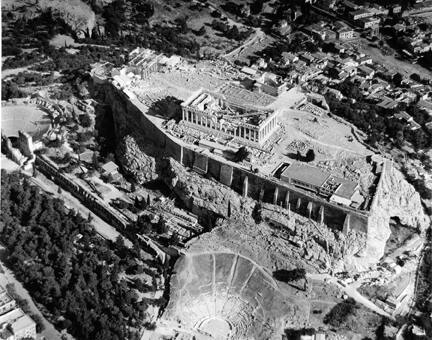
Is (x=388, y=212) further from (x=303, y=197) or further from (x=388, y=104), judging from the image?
(x=388, y=104)

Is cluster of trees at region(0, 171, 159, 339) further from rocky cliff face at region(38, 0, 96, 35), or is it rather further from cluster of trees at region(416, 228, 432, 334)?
rocky cliff face at region(38, 0, 96, 35)

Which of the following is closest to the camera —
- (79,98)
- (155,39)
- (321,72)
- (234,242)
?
(234,242)

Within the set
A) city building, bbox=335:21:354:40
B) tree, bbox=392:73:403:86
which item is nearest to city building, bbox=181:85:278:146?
tree, bbox=392:73:403:86

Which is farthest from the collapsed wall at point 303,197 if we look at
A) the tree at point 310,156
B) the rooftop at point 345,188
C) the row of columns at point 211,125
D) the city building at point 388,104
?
the city building at point 388,104

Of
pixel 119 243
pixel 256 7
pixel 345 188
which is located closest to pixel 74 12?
pixel 256 7

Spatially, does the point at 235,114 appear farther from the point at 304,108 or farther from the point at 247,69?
the point at 247,69

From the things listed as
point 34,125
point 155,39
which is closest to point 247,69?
point 155,39

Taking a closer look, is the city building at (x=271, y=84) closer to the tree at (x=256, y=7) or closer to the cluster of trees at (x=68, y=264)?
the cluster of trees at (x=68, y=264)
